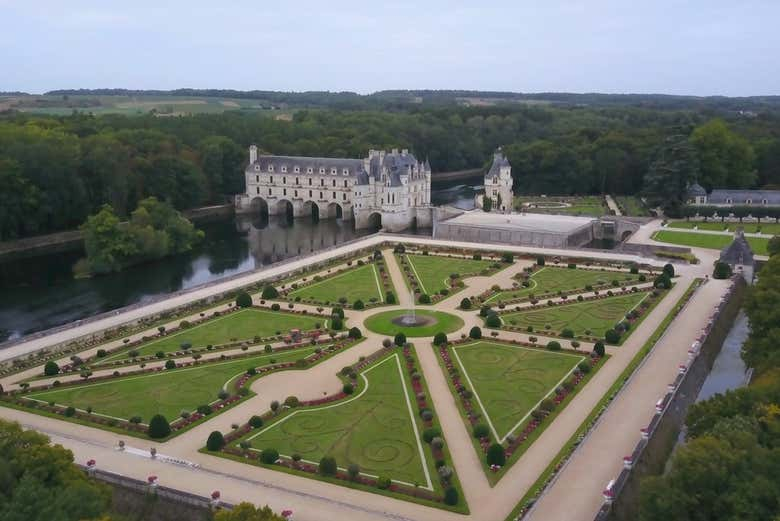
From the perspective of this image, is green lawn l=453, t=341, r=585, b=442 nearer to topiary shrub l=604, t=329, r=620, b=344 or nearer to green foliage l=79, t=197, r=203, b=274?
topiary shrub l=604, t=329, r=620, b=344

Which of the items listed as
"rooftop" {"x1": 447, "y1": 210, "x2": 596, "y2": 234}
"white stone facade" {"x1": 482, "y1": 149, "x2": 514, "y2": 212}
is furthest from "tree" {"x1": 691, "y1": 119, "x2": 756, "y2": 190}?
"white stone facade" {"x1": 482, "y1": 149, "x2": 514, "y2": 212}

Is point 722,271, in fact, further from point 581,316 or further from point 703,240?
point 703,240

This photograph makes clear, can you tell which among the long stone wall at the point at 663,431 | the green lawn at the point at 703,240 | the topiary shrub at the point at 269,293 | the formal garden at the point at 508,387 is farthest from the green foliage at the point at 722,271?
the topiary shrub at the point at 269,293

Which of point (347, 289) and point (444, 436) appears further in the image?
point (347, 289)

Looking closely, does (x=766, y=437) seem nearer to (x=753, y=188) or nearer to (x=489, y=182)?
(x=489, y=182)

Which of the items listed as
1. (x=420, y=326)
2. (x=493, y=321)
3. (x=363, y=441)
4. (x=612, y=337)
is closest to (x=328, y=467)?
(x=363, y=441)

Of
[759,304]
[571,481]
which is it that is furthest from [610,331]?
[571,481]
